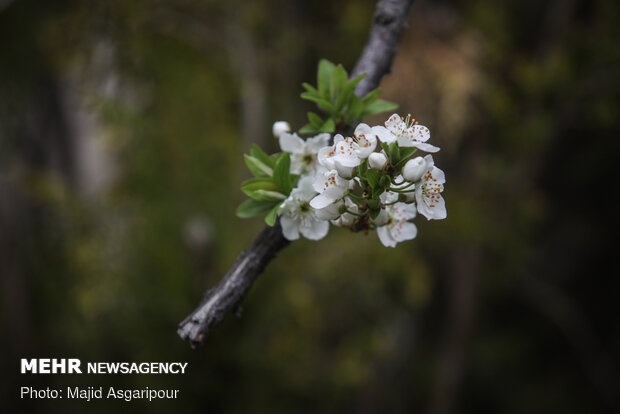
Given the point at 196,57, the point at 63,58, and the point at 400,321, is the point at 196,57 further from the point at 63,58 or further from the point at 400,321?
the point at 400,321

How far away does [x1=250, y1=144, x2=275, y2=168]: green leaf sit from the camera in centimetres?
71

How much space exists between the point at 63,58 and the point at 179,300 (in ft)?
3.69

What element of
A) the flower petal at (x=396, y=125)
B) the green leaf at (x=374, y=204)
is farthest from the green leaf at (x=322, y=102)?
the green leaf at (x=374, y=204)

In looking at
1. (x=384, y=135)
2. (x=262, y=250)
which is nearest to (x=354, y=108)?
(x=384, y=135)

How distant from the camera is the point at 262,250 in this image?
0.64 m

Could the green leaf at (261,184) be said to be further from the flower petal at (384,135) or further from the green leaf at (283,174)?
the flower petal at (384,135)

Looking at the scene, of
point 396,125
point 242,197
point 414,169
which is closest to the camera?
point 414,169

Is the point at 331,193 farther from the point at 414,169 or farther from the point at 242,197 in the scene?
the point at 242,197

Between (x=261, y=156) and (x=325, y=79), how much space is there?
6.9 inches

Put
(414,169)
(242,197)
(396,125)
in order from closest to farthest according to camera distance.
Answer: (414,169), (396,125), (242,197)

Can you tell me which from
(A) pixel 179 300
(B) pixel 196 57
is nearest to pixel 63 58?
(B) pixel 196 57

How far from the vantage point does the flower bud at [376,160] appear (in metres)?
0.56

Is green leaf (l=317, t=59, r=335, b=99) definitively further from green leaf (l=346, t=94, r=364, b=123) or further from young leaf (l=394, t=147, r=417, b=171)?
young leaf (l=394, t=147, r=417, b=171)

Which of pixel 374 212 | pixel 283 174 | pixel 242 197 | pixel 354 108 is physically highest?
pixel 242 197
